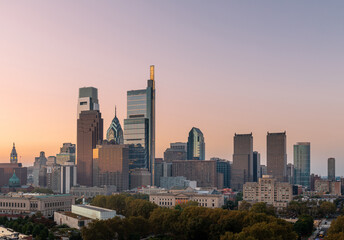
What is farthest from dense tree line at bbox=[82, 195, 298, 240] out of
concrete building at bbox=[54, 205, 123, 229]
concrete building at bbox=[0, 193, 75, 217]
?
concrete building at bbox=[0, 193, 75, 217]

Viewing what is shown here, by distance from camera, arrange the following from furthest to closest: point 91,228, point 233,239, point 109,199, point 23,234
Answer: point 109,199
point 23,234
point 91,228
point 233,239

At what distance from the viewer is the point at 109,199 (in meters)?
185

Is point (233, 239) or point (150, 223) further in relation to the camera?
point (150, 223)

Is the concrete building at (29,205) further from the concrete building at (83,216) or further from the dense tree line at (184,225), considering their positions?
the dense tree line at (184,225)

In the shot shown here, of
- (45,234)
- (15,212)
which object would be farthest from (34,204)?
(45,234)

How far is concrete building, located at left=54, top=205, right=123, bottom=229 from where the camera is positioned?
143m

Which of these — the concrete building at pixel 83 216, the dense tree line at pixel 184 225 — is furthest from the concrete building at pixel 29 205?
the dense tree line at pixel 184 225

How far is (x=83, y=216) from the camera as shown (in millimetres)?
155125

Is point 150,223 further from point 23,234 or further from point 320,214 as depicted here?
point 320,214

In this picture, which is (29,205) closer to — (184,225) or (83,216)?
(83,216)

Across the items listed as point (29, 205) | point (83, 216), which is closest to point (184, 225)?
point (83, 216)

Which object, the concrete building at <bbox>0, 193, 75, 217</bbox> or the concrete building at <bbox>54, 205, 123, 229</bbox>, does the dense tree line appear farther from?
the concrete building at <bbox>0, 193, 75, 217</bbox>

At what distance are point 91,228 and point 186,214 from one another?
27399 mm

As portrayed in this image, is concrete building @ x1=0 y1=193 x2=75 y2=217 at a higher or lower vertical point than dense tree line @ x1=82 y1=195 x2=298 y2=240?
lower
